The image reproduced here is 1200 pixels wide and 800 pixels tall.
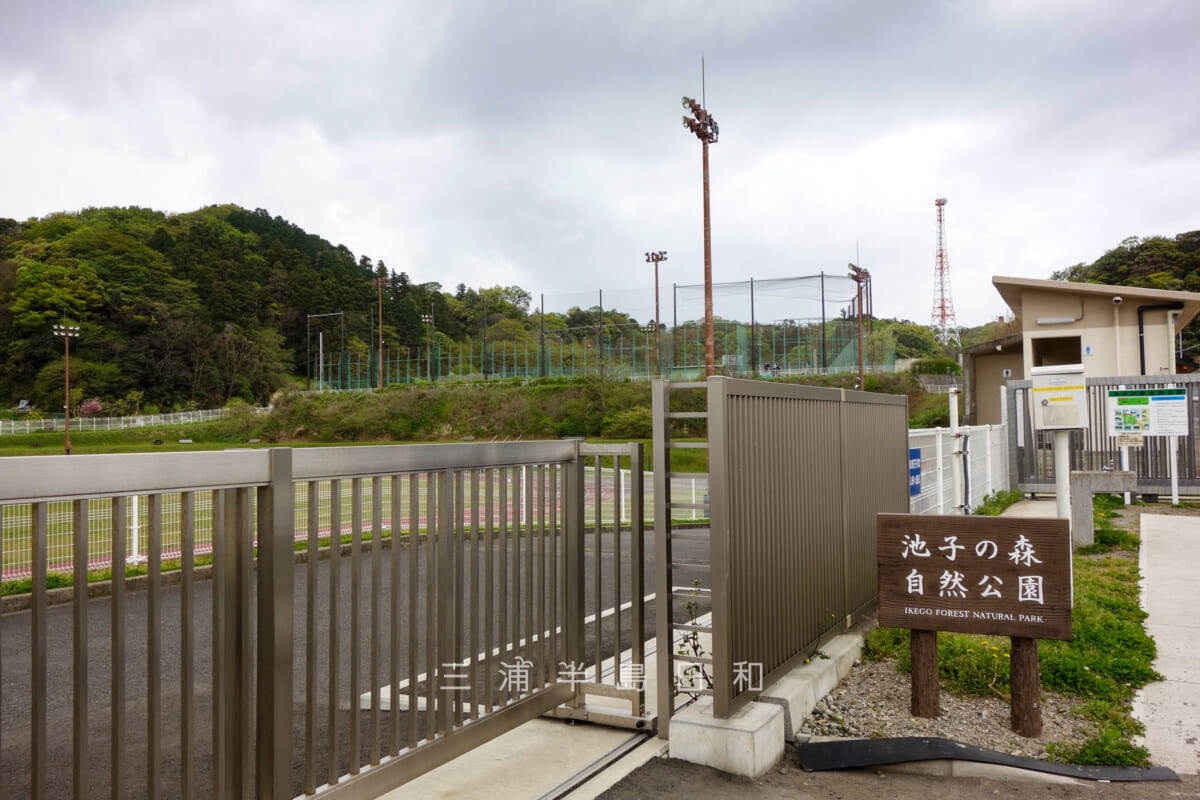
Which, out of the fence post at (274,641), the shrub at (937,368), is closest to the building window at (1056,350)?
the shrub at (937,368)

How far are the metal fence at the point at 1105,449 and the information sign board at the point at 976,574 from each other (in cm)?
1025

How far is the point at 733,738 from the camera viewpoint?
3.68 metres

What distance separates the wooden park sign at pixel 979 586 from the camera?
4078mm

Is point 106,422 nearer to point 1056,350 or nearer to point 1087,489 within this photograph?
point 1056,350

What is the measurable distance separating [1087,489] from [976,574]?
583 centimetres

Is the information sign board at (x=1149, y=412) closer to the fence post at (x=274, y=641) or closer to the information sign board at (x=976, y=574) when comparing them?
the information sign board at (x=976, y=574)

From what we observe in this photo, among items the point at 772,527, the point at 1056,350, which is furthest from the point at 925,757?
the point at 1056,350

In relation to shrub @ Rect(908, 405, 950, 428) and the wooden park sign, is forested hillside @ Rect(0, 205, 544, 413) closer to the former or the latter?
shrub @ Rect(908, 405, 950, 428)

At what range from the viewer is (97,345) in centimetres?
7662

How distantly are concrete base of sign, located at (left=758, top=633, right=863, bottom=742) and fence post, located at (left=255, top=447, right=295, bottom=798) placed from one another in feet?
8.06

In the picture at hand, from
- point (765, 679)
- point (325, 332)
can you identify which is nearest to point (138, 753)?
point (765, 679)

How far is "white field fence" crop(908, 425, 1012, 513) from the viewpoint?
30.6 ft

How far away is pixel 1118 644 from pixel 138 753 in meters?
5.90

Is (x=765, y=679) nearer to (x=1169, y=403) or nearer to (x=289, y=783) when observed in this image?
(x=289, y=783)
